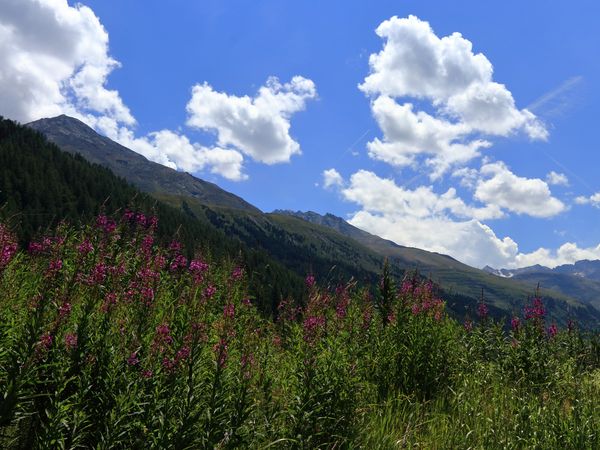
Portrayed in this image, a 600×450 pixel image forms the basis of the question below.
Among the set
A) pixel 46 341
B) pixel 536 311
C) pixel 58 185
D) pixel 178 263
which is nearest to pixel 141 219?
pixel 178 263

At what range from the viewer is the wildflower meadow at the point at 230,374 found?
4926 mm

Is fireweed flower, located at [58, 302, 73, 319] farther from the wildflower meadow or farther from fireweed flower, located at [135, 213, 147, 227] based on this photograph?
fireweed flower, located at [135, 213, 147, 227]

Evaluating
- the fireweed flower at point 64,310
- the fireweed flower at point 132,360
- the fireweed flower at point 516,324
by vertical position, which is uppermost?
the fireweed flower at point 516,324

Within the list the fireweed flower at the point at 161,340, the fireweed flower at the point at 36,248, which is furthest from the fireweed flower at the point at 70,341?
the fireweed flower at the point at 36,248

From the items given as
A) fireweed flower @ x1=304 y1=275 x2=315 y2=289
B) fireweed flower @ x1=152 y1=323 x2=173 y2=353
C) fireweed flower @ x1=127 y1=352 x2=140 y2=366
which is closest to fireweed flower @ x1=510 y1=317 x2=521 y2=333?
fireweed flower @ x1=304 y1=275 x2=315 y2=289

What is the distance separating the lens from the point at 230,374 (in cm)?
558

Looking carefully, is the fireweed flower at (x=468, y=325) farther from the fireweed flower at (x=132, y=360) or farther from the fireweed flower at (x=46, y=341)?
the fireweed flower at (x=46, y=341)

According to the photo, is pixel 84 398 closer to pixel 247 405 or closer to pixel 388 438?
pixel 247 405

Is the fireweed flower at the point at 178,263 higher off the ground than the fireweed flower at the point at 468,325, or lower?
lower

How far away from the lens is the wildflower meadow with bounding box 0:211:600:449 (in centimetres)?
493

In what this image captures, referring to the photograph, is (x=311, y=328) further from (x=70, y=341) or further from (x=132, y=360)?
(x=70, y=341)

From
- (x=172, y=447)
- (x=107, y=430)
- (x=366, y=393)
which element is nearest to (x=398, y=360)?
(x=366, y=393)

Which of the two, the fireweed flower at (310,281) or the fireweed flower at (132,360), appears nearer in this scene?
the fireweed flower at (132,360)

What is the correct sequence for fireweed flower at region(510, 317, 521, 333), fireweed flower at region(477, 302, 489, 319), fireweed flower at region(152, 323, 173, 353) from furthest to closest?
fireweed flower at region(477, 302, 489, 319) → fireweed flower at region(510, 317, 521, 333) → fireweed flower at region(152, 323, 173, 353)
